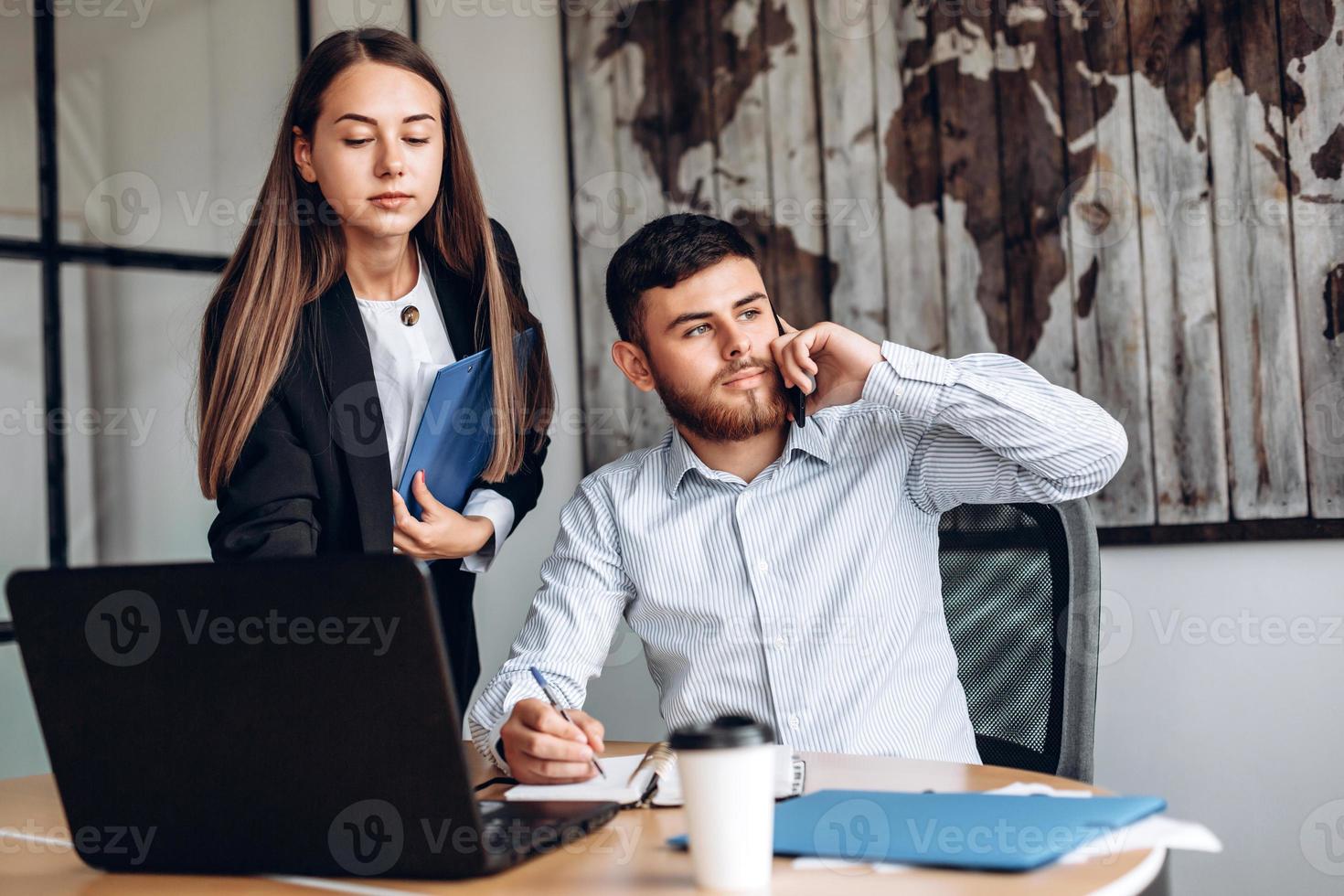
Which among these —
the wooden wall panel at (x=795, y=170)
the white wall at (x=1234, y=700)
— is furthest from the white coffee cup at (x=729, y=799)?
the wooden wall panel at (x=795, y=170)

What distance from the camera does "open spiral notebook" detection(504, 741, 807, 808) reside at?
1.10m

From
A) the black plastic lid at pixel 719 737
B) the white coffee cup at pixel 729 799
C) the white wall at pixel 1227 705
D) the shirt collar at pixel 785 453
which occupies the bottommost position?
the white wall at pixel 1227 705

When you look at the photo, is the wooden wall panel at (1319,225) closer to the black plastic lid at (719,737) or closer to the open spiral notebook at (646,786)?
the open spiral notebook at (646,786)

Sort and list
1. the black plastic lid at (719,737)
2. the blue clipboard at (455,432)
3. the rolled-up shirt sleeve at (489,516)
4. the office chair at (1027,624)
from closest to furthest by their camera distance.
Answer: the black plastic lid at (719,737), the office chair at (1027,624), the blue clipboard at (455,432), the rolled-up shirt sleeve at (489,516)

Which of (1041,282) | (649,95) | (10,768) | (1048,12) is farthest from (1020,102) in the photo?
(10,768)

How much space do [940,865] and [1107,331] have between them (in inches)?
63.8

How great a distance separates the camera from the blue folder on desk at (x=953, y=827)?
821mm

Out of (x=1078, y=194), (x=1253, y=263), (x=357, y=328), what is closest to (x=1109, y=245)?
(x=1078, y=194)

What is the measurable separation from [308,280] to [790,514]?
79 cm

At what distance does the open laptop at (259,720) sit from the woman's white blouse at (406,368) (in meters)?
0.89

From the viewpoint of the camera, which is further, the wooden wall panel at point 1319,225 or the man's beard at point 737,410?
the wooden wall panel at point 1319,225

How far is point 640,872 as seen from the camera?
2.91 feet

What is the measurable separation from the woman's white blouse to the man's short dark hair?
300mm

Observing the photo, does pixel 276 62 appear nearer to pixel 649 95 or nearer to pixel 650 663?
pixel 649 95
